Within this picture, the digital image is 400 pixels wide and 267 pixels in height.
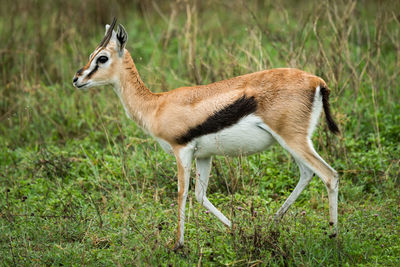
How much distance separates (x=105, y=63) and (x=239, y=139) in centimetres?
144

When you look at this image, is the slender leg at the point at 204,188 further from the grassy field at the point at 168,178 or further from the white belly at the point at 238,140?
the white belly at the point at 238,140

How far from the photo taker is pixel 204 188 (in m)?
4.35

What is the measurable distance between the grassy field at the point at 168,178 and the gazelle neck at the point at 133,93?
0.64 meters

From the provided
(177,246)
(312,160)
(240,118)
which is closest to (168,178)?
(177,246)

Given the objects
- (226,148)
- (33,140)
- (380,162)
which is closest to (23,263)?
(226,148)

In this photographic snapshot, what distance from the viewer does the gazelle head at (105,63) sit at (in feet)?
14.5

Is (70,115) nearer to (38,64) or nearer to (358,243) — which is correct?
(38,64)

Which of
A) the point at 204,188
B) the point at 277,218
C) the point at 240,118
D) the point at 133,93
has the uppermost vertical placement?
the point at 133,93

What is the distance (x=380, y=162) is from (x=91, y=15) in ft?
22.0

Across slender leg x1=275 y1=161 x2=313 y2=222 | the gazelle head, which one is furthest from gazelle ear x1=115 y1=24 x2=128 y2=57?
slender leg x1=275 y1=161 x2=313 y2=222

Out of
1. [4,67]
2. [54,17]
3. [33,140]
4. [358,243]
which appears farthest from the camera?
[54,17]

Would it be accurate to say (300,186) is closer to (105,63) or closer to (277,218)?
(277,218)

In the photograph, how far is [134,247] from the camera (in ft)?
12.7

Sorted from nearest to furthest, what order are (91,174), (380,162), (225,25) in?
(380,162) → (91,174) → (225,25)
